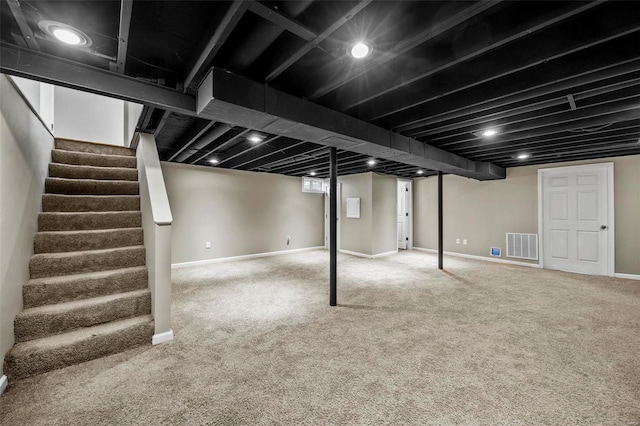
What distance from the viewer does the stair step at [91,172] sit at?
3193 mm

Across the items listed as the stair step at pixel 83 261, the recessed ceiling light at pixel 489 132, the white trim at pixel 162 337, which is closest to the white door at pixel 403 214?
the recessed ceiling light at pixel 489 132

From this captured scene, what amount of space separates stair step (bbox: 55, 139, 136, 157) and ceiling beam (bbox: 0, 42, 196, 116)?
7.08ft

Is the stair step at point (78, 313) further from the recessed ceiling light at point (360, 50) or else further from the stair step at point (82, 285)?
the recessed ceiling light at point (360, 50)

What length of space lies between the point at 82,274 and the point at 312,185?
20.1 ft

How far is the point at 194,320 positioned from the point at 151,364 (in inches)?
33.4

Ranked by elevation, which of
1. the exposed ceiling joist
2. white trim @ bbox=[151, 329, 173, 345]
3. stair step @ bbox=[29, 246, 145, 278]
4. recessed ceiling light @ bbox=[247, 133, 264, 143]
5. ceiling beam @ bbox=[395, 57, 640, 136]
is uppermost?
recessed ceiling light @ bbox=[247, 133, 264, 143]

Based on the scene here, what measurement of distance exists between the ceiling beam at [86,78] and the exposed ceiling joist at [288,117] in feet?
0.95

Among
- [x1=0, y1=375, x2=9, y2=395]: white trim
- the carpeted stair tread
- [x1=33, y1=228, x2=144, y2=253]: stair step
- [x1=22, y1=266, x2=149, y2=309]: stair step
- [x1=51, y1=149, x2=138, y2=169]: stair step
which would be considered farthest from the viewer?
[x1=51, y1=149, x2=138, y2=169]: stair step

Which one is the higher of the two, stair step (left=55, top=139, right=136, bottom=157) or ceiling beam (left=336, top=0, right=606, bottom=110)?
ceiling beam (left=336, top=0, right=606, bottom=110)

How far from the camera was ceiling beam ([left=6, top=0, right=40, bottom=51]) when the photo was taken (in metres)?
1.41

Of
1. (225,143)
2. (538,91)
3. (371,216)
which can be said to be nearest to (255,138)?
(225,143)

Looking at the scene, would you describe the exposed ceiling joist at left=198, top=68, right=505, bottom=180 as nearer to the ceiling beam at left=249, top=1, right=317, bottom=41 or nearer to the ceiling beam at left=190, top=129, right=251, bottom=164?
the ceiling beam at left=249, top=1, right=317, bottom=41

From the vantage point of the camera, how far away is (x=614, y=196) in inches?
197

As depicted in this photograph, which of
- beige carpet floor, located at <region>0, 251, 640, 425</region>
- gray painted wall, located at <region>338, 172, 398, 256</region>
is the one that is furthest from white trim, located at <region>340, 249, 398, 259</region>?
beige carpet floor, located at <region>0, 251, 640, 425</region>
